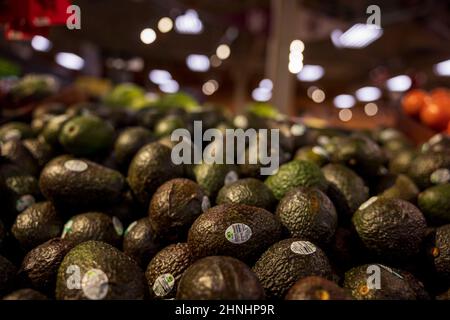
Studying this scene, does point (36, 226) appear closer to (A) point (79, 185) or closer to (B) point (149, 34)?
(A) point (79, 185)

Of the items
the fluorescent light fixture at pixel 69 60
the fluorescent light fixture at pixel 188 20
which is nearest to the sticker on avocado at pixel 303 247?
the fluorescent light fixture at pixel 188 20

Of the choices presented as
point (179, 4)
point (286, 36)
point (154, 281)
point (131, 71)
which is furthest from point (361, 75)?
point (154, 281)

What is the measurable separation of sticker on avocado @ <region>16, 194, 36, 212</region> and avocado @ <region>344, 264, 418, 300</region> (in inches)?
55.0

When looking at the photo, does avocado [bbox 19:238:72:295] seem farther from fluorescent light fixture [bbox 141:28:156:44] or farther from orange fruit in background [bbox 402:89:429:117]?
A: fluorescent light fixture [bbox 141:28:156:44]

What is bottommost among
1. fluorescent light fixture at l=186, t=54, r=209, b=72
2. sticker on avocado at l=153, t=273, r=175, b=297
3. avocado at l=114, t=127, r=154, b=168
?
sticker on avocado at l=153, t=273, r=175, b=297

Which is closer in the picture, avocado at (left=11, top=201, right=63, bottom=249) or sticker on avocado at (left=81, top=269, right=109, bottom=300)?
sticker on avocado at (left=81, top=269, right=109, bottom=300)

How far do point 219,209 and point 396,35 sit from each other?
10.3 meters

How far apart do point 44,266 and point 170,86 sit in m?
16.7

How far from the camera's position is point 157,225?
1543mm

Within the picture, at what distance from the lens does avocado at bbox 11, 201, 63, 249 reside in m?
1.60

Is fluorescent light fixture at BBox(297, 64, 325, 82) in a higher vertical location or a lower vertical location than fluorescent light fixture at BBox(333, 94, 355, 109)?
higher

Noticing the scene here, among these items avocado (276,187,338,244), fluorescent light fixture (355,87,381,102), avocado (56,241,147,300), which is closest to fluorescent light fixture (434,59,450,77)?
fluorescent light fixture (355,87,381,102)

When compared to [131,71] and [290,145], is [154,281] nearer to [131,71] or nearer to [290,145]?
[290,145]

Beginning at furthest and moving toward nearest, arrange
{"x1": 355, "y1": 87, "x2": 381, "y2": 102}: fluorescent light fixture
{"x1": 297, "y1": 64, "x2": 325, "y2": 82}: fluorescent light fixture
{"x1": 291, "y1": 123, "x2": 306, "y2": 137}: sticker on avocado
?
1. {"x1": 355, "y1": 87, "x2": 381, "y2": 102}: fluorescent light fixture
2. {"x1": 297, "y1": 64, "x2": 325, "y2": 82}: fluorescent light fixture
3. {"x1": 291, "y1": 123, "x2": 306, "y2": 137}: sticker on avocado
